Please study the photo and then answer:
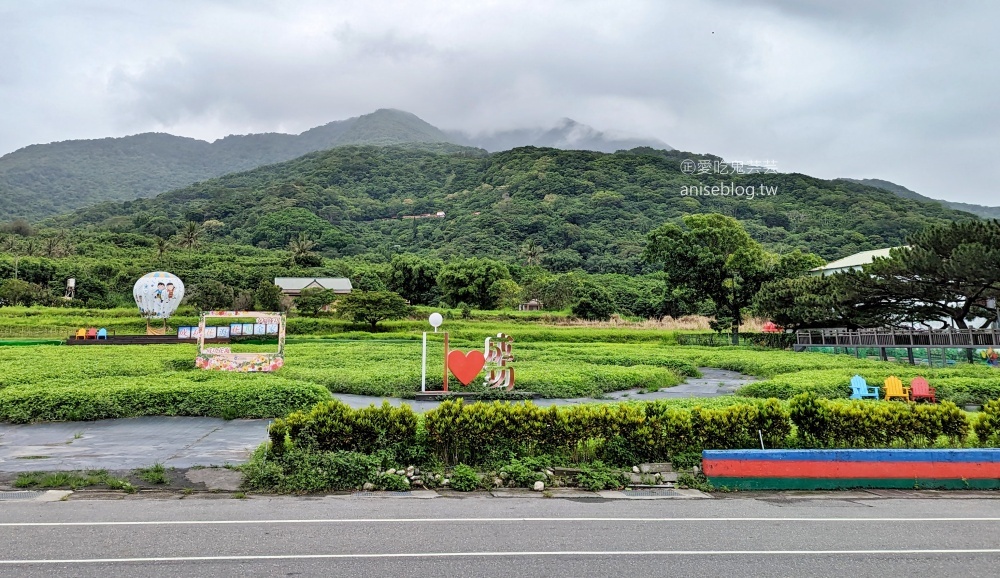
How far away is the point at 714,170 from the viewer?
408ft

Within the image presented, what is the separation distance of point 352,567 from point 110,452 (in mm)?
A: 6317

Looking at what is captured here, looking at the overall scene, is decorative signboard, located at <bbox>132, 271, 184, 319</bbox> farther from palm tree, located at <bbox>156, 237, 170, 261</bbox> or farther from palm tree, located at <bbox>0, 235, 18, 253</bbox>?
palm tree, located at <bbox>0, 235, 18, 253</bbox>

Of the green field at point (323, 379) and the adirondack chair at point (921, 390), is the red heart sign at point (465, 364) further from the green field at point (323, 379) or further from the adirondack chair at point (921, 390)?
the adirondack chair at point (921, 390)

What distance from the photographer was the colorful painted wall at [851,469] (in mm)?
7703

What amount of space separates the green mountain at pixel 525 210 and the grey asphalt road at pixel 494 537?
76.8m

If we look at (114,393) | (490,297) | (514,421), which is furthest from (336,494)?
(490,297)

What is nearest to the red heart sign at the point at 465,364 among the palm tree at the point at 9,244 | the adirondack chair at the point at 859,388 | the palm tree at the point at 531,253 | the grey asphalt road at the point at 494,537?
the grey asphalt road at the point at 494,537

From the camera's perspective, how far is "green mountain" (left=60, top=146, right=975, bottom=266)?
8862 centimetres

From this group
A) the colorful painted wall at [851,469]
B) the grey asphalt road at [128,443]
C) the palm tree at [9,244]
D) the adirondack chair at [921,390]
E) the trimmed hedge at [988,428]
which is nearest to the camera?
the colorful painted wall at [851,469]

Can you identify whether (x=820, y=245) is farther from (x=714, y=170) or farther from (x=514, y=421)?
(x=514, y=421)

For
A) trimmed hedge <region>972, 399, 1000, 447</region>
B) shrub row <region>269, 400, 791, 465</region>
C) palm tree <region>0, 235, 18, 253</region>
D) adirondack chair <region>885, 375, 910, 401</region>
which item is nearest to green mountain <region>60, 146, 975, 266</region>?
palm tree <region>0, 235, 18, 253</region>

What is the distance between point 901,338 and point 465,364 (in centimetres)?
2124

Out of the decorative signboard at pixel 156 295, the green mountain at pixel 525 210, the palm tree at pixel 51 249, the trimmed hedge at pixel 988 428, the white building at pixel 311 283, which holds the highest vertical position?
the green mountain at pixel 525 210

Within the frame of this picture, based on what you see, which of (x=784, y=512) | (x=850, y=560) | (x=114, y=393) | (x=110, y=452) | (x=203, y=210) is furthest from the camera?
(x=203, y=210)
